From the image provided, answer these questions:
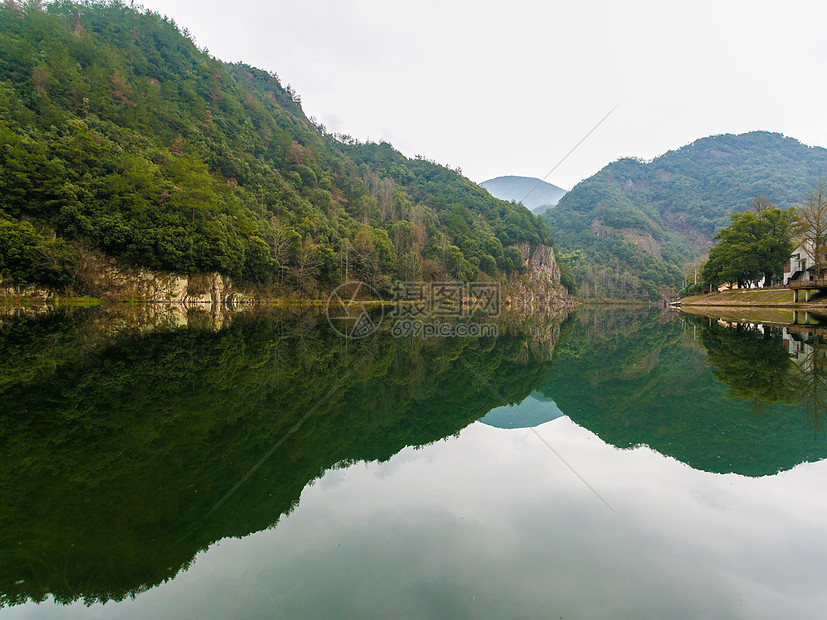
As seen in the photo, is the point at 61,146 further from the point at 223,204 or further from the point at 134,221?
the point at 223,204

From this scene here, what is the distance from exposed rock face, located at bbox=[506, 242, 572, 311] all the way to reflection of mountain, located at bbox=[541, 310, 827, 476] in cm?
8141

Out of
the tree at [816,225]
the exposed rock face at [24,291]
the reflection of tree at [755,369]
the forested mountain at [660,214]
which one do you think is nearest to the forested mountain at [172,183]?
the exposed rock face at [24,291]

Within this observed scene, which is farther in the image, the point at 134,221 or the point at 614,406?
the point at 134,221

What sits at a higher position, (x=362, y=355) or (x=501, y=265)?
(x=501, y=265)

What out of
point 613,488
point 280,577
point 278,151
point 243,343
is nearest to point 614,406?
point 613,488

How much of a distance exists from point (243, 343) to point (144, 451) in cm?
916

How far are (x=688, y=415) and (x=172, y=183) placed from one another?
50.3 meters

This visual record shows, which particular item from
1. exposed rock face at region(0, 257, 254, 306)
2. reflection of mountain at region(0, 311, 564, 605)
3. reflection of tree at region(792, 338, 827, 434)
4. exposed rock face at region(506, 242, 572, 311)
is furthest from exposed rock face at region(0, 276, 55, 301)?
exposed rock face at region(506, 242, 572, 311)

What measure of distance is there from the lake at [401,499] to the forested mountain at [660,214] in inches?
5062

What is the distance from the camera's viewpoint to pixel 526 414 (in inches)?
254

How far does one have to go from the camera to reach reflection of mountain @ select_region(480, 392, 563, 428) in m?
5.84

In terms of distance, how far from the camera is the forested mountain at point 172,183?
109 feet

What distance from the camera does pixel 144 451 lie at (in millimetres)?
4203

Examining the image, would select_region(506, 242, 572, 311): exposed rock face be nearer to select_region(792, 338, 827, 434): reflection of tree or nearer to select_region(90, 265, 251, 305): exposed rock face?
select_region(90, 265, 251, 305): exposed rock face
